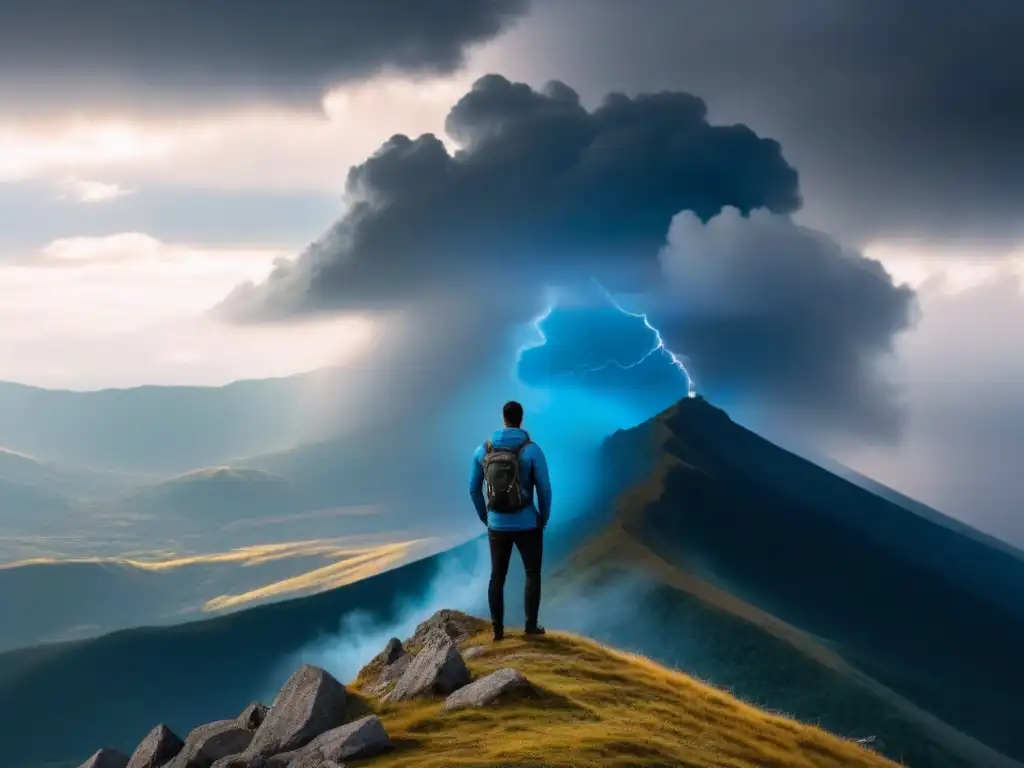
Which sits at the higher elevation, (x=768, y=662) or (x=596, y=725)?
(x=768, y=662)

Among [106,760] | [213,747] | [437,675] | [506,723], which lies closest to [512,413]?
[437,675]

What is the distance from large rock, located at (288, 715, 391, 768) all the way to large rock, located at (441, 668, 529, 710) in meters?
2.23

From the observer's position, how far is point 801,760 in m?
26.5

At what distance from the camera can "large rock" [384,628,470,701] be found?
85.6 feet

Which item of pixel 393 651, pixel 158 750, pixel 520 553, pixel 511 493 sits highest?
pixel 511 493

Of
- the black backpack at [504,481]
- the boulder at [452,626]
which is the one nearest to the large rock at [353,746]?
the black backpack at [504,481]

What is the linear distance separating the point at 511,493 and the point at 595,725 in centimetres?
673

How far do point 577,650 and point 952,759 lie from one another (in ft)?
407

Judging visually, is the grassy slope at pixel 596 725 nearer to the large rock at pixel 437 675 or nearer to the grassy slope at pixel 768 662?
the large rock at pixel 437 675

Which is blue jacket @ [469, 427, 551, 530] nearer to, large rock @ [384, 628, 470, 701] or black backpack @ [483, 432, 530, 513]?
black backpack @ [483, 432, 530, 513]

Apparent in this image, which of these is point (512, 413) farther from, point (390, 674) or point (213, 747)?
point (213, 747)

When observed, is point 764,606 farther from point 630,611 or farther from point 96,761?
point 96,761

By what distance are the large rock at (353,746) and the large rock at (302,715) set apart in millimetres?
1341

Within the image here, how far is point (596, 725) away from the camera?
76.5 ft
